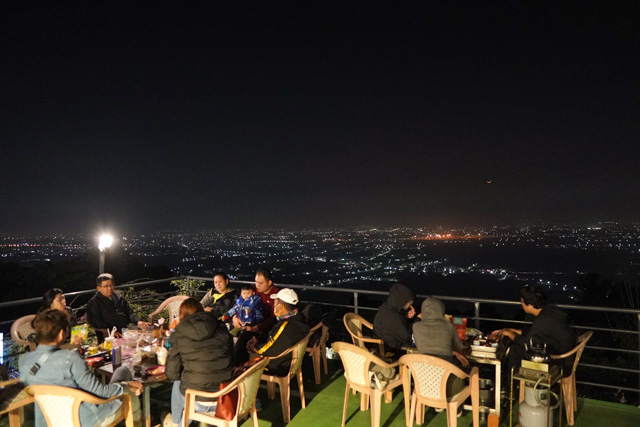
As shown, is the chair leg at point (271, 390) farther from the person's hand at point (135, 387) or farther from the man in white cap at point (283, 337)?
the person's hand at point (135, 387)

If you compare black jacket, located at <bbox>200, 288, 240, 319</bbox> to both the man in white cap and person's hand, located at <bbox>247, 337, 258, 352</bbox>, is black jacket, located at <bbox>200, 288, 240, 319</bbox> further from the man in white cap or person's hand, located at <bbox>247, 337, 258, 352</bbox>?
the man in white cap

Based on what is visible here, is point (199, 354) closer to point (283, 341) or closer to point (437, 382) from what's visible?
point (283, 341)

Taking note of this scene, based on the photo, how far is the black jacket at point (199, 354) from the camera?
304 centimetres

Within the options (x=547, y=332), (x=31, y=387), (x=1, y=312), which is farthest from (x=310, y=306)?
(x=1, y=312)

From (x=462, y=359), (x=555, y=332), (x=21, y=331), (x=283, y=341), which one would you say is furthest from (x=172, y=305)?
(x=555, y=332)

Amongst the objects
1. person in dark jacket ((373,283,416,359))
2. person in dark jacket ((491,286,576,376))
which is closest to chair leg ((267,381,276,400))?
person in dark jacket ((373,283,416,359))

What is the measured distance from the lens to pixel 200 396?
123 inches

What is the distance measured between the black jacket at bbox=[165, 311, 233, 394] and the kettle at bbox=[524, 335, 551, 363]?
8.19ft

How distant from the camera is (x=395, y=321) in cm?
426

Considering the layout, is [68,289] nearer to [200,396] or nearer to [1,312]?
[1,312]

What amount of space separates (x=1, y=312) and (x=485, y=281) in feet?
146

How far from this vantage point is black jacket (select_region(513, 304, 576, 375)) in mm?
3709

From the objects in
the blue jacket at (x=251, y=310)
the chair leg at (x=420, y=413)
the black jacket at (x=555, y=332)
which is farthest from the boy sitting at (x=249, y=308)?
the black jacket at (x=555, y=332)

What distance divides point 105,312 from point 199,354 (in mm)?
2597
